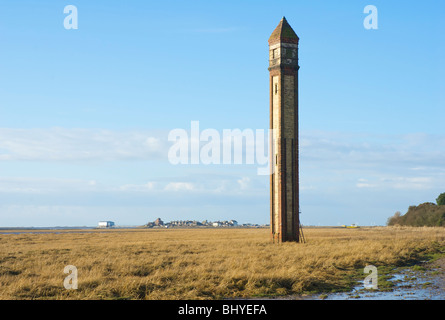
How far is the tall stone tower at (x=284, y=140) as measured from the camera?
1574 inches

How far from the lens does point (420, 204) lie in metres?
115

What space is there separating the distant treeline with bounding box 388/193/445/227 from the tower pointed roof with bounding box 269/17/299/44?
75399mm

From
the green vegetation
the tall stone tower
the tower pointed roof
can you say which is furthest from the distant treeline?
the tower pointed roof

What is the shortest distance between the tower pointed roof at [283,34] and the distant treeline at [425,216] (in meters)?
75.4

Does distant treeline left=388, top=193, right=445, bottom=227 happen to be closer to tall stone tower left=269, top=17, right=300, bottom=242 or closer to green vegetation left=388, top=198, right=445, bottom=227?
green vegetation left=388, top=198, right=445, bottom=227

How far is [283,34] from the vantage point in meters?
40.8

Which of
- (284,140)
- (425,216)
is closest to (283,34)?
(284,140)

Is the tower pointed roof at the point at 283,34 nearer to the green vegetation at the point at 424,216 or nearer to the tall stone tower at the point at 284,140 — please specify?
the tall stone tower at the point at 284,140

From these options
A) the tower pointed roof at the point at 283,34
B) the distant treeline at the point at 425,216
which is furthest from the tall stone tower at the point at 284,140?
the distant treeline at the point at 425,216

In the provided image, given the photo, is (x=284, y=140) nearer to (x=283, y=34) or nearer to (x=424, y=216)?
(x=283, y=34)

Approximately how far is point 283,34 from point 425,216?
8272 centimetres

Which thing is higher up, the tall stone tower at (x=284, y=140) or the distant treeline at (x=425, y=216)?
the tall stone tower at (x=284, y=140)
